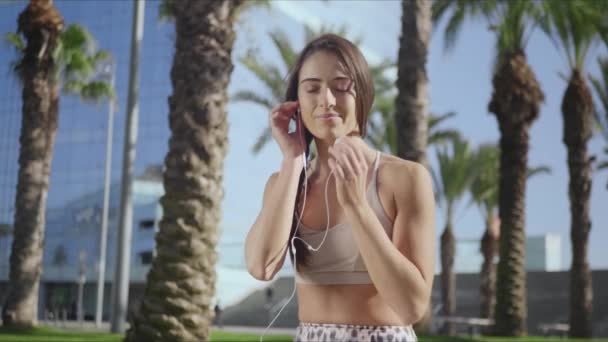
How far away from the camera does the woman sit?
4.80ft

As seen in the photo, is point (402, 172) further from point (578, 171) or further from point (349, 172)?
point (578, 171)

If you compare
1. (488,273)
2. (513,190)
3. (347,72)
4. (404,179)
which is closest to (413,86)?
(513,190)

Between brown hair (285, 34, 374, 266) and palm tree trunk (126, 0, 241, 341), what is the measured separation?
6.56 metres

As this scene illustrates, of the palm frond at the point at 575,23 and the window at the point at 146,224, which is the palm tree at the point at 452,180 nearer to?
the palm frond at the point at 575,23

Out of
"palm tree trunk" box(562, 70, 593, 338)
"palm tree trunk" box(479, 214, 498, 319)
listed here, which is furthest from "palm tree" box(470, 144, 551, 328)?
"palm tree trunk" box(562, 70, 593, 338)

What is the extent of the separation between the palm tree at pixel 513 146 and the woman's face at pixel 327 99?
694 inches

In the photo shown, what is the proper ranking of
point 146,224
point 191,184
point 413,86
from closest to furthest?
point 191,184
point 413,86
point 146,224

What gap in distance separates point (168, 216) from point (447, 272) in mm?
21600

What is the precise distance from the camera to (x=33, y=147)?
16.8 metres

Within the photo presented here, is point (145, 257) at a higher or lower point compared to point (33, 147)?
lower

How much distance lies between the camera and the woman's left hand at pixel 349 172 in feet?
4.79

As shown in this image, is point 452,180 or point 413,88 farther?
point 452,180

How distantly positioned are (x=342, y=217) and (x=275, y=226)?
0.44ft

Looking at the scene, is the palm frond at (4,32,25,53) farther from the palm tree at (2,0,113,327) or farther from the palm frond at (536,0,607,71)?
the palm frond at (536,0,607,71)
